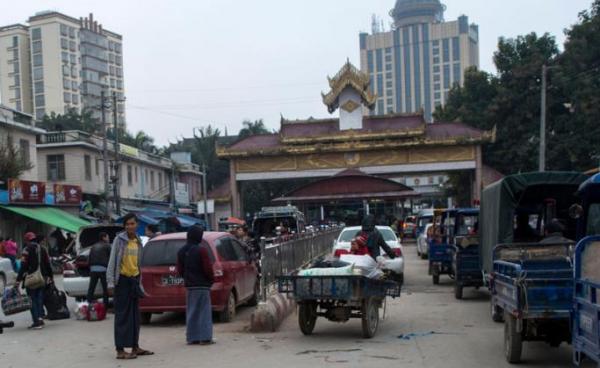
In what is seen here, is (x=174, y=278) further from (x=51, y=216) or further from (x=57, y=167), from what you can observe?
(x=57, y=167)

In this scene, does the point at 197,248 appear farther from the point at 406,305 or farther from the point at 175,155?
the point at 175,155

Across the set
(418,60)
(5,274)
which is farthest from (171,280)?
(418,60)

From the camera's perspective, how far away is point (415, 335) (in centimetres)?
1062

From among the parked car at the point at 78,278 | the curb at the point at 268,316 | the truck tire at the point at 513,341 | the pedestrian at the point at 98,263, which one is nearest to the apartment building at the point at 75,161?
the parked car at the point at 78,278

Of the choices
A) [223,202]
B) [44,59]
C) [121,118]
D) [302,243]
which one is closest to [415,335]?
[302,243]

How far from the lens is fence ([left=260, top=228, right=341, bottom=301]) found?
12.9 m

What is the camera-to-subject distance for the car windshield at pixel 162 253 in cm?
1203

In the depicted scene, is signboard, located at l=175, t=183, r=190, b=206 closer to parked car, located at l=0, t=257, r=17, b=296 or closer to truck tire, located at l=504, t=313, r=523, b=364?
parked car, located at l=0, t=257, r=17, b=296

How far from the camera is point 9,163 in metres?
33.5

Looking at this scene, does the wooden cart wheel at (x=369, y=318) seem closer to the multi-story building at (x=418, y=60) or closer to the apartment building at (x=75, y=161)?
the apartment building at (x=75, y=161)

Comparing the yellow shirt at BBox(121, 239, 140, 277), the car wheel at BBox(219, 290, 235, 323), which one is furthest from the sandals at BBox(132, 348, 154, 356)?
the car wheel at BBox(219, 290, 235, 323)

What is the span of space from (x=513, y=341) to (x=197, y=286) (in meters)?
4.30

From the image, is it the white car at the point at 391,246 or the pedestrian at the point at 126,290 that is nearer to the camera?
the pedestrian at the point at 126,290

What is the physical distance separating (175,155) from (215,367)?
59260 mm
